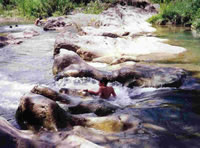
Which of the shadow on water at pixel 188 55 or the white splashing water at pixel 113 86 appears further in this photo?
the shadow on water at pixel 188 55

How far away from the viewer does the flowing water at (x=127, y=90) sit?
450cm

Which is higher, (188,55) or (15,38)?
(188,55)

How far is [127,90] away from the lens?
651cm

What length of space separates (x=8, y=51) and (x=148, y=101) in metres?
8.09

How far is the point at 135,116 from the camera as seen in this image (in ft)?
14.8

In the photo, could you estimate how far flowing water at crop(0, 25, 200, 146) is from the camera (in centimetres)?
450

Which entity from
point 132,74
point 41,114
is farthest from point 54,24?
point 41,114

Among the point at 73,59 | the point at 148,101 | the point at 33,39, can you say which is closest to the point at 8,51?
the point at 33,39

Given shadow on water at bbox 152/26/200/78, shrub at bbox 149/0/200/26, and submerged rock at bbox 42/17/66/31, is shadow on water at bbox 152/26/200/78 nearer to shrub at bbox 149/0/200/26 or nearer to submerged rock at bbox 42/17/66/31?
shrub at bbox 149/0/200/26

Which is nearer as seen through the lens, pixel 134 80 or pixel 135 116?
pixel 135 116

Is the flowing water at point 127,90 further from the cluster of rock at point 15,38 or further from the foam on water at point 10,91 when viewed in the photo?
the cluster of rock at point 15,38

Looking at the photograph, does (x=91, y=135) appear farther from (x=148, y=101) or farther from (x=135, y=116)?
(x=148, y=101)

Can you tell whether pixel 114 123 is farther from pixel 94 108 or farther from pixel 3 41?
pixel 3 41

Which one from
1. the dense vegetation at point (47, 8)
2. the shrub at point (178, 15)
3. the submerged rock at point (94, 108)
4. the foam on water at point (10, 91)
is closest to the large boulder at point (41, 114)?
the submerged rock at point (94, 108)
